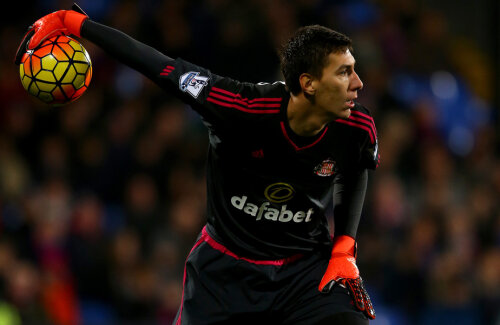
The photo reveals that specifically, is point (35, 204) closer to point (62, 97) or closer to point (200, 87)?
point (62, 97)

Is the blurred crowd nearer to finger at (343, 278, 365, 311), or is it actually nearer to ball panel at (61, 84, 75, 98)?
ball panel at (61, 84, 75, 98)

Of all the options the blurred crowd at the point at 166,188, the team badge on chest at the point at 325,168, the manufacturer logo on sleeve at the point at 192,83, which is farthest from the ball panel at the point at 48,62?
the blurred crowd at the point at 166,188

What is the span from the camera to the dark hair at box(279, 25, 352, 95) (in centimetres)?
355

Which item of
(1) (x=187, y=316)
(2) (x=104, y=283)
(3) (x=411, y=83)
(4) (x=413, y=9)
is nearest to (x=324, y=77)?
(1) (x=187, y=316)

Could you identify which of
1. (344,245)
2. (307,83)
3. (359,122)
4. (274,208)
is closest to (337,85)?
(307,83)

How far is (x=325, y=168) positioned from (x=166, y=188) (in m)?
4.25

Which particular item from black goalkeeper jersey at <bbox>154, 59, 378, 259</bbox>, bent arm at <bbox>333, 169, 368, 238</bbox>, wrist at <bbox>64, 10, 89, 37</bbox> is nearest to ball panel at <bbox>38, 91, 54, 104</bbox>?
wrist at <bbox>64, 10, 89, 37</bbox>

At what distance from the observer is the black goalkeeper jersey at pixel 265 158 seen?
3.60 m

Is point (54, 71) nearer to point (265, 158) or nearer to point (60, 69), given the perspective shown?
point (60, 69)

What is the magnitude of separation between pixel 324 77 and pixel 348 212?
76 cm

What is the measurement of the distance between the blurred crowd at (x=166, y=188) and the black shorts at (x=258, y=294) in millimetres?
3420

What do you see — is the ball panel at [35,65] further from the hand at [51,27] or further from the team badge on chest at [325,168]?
the team badge on chest at [325,168]

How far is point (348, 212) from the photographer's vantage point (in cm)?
394

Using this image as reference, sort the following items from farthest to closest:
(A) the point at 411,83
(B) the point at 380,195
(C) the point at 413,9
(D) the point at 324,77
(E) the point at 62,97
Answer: (C) the point at 413,9
(A) the point at 411,83
(B) the point at 380,195
(E) the point at 62,97
(D) the point at 324,77
